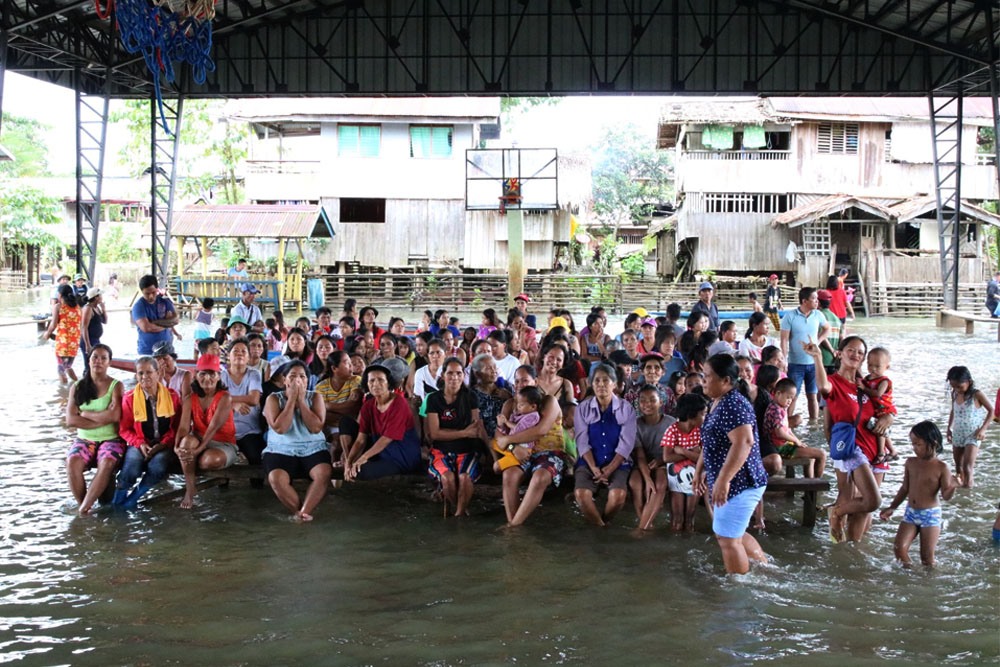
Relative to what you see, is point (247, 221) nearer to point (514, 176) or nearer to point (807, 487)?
point (514, 176)

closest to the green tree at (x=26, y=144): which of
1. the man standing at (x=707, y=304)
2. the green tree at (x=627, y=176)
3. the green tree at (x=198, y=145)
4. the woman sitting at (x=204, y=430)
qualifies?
the green tree at (x=198, y=145)

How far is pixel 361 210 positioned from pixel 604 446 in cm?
2385

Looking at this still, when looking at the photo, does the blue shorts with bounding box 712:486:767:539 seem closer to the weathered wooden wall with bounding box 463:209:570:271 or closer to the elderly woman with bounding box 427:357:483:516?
the elderly woman with bounding box 427:357:483:516

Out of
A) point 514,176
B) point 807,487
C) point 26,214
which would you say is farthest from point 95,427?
point 26,214

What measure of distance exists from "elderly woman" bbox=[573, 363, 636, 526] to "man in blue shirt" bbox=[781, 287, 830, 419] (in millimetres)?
3347

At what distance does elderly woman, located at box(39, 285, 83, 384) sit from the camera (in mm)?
11492

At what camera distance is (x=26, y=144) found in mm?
47062

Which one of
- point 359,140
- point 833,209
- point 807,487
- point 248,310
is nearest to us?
point 807,487

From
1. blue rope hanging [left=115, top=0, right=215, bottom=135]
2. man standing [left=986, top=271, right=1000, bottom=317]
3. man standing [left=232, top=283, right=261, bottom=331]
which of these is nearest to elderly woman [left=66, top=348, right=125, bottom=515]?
man standing [left=232, top=283, right=261, bottom=331]

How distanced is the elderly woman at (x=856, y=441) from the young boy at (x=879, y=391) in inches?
1.3

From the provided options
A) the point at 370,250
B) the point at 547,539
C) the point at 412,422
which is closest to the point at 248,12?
the point at 370,250

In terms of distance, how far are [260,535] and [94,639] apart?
1677mm

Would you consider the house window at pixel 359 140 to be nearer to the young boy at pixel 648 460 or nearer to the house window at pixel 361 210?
the house window at pixel 361 210

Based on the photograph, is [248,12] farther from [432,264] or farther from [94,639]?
[94,639]
